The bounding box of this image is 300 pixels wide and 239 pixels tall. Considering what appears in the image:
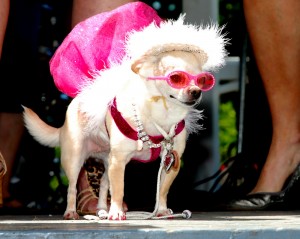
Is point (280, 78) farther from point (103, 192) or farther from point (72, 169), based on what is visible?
point (72, 169)

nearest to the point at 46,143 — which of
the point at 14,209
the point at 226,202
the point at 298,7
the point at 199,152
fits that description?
the point at 14,209

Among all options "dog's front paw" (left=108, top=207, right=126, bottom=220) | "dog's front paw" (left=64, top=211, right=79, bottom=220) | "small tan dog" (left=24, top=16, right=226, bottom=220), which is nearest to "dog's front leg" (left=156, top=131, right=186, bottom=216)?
"small tan dog" (left=24, top=16, right=226, bottom=220)

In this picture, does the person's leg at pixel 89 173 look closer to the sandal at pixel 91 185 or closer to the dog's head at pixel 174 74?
the sandal at pixel 91 185

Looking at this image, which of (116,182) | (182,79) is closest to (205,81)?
(182,79)

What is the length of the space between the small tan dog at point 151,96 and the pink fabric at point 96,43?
74 millimetres

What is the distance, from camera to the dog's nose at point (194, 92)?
263cm

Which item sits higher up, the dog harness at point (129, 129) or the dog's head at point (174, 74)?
the dog's head at point (174, 74)

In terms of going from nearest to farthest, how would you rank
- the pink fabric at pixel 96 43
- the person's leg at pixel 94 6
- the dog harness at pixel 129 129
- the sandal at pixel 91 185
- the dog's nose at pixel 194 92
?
the dog's nose at pixel 194 92 < the dog harness at pixel 129 129 < the pink fabric at pixel 96 43 < the sandal at pixel 91 185 < the person's leg at pixel 94 6

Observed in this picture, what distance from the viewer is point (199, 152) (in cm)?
466

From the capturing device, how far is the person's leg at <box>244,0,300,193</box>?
3.46 m

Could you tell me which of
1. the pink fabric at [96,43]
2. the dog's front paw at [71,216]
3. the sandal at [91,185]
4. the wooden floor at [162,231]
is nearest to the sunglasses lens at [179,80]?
the pink fabric at [96,43]

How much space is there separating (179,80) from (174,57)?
8cm

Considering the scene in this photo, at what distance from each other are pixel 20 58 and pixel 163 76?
1.63 meters

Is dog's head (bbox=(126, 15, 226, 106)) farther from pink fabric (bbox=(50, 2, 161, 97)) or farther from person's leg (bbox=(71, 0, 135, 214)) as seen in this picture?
person's leg (bbox=(71, 0, 135, 214))
